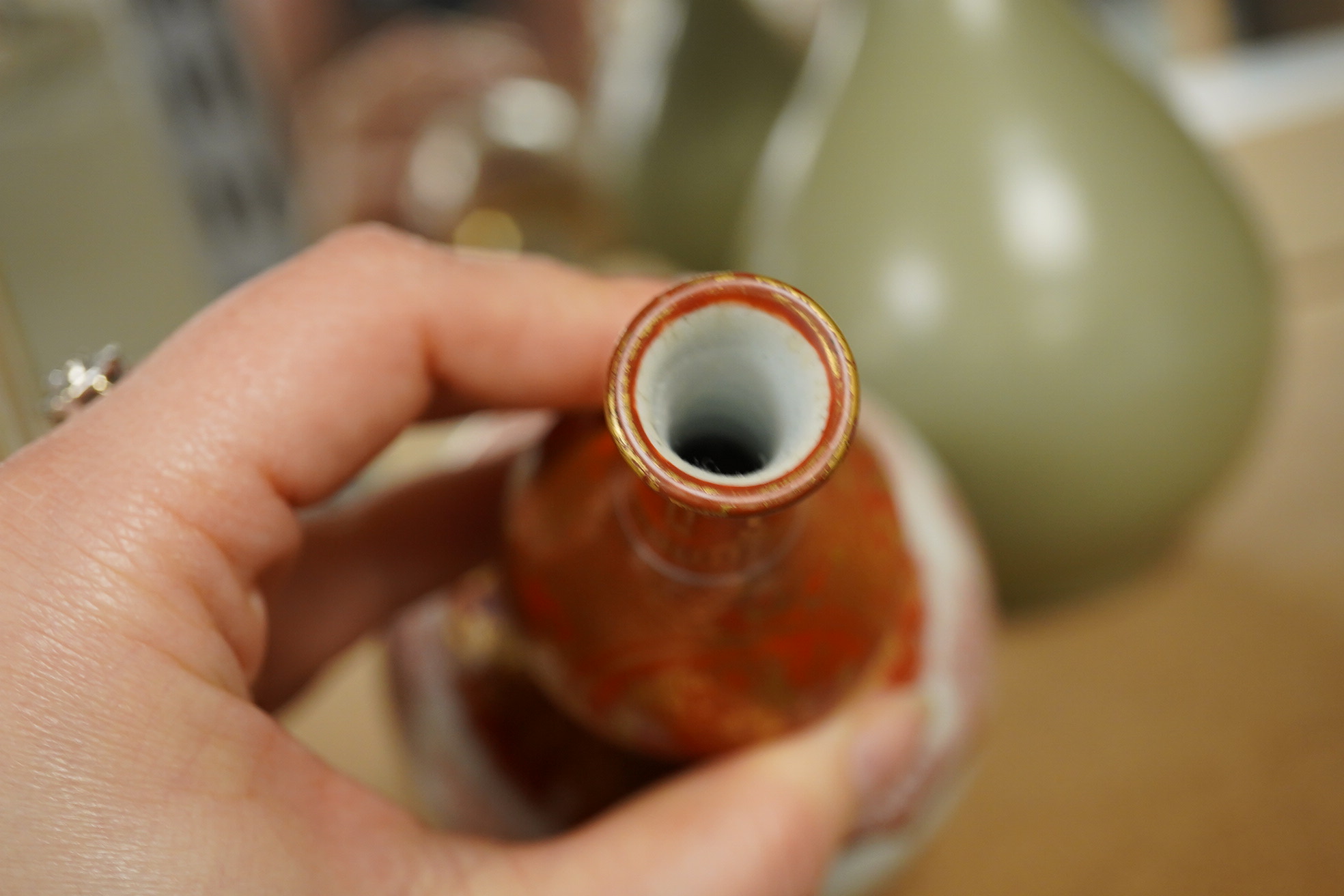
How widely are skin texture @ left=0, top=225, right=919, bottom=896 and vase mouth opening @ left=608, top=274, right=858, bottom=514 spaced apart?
9cm

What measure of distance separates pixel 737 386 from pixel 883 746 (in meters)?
0.14

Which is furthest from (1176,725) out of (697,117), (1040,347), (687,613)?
(697,117)

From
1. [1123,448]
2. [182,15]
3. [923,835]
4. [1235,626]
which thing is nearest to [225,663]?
[923,835]

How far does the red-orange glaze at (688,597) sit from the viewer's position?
0.83 feet

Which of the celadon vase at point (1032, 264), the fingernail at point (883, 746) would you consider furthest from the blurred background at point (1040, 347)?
the fingernail at point (883, 746)

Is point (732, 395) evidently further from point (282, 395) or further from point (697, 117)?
point (697, 117)

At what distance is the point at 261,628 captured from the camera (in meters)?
0.28

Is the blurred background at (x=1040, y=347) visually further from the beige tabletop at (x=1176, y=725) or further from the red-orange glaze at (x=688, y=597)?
the red-orange glaze at (x=688, y=597)

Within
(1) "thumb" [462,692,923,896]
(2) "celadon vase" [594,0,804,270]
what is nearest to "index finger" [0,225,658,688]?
(1) "thumb" [462,692,923,896]

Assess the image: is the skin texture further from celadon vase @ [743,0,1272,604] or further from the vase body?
celadon vase @ [743,0,1272,604]

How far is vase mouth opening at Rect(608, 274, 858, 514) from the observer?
0.62 feet

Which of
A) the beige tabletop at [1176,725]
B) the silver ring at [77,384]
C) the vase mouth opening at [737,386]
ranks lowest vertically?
the beige tabletop at [1176,725]

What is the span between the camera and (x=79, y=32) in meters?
Result: 0.59

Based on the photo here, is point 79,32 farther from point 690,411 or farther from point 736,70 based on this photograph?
point 690,411
